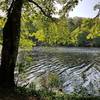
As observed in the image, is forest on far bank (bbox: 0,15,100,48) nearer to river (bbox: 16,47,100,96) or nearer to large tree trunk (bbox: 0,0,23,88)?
river (bbox: 16,47,100,96)

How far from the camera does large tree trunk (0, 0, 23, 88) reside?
17.0 meters

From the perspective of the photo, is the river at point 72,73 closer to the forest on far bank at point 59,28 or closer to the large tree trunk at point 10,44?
the forest on far bank at point 59,28

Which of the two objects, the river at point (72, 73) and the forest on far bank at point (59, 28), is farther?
the river at point (72, 73)

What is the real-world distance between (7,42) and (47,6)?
411 cm

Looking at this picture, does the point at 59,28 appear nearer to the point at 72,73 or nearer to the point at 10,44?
the point at 10,44

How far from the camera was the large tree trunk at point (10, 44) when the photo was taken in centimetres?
1695

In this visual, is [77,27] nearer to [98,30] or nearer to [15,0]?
[98,30]

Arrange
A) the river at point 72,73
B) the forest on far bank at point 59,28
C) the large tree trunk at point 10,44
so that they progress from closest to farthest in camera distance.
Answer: the large tree trunk at point 10,44 < the forest on far bank at point 59,28 < the river at point 72,73

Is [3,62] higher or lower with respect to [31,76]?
higher

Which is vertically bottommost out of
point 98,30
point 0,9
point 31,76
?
point 31,76

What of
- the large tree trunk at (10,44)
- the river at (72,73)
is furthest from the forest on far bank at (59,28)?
the large tree trunk at (10,44)

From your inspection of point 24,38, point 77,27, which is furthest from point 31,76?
point 77,27

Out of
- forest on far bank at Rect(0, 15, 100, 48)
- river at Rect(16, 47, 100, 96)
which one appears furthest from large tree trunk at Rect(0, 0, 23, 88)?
river at Rect(16, 47, 100, 96)

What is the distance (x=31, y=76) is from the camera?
4050 cm
